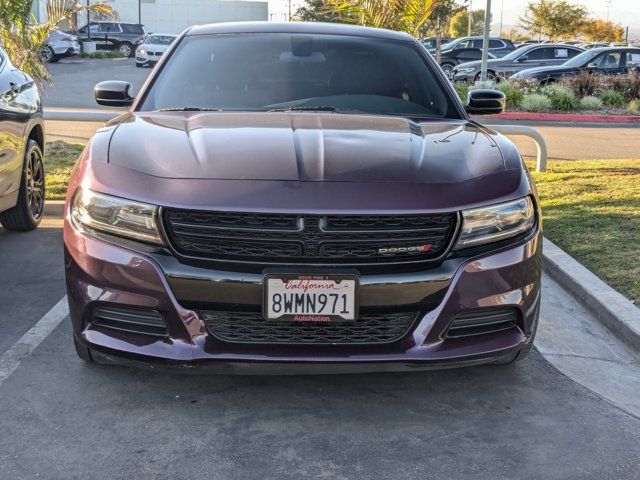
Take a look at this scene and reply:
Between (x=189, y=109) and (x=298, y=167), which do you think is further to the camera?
(x=189, y=109)

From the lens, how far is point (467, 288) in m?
3.16

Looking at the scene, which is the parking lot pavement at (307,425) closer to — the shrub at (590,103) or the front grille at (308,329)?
the front grille at (308,329)

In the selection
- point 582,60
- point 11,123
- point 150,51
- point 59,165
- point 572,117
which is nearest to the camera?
point 11,123

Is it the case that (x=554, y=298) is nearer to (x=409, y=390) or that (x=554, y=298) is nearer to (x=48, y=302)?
(x=409, y=390)

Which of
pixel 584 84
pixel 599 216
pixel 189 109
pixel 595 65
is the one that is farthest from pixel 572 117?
pixel 189 109

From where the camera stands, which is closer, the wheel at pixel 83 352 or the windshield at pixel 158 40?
the wheel at pixel 83 352

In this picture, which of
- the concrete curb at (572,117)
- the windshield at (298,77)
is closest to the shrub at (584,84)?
the concrete curb at (572,117)

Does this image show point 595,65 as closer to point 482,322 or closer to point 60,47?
point 482,322

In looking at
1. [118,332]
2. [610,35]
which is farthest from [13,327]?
[610,35]

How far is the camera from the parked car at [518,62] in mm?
24672

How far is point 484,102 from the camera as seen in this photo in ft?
16.6

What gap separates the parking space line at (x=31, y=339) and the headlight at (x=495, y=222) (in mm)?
2137

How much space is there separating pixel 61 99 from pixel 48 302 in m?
16.4

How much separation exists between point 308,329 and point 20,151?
3.72 meters
